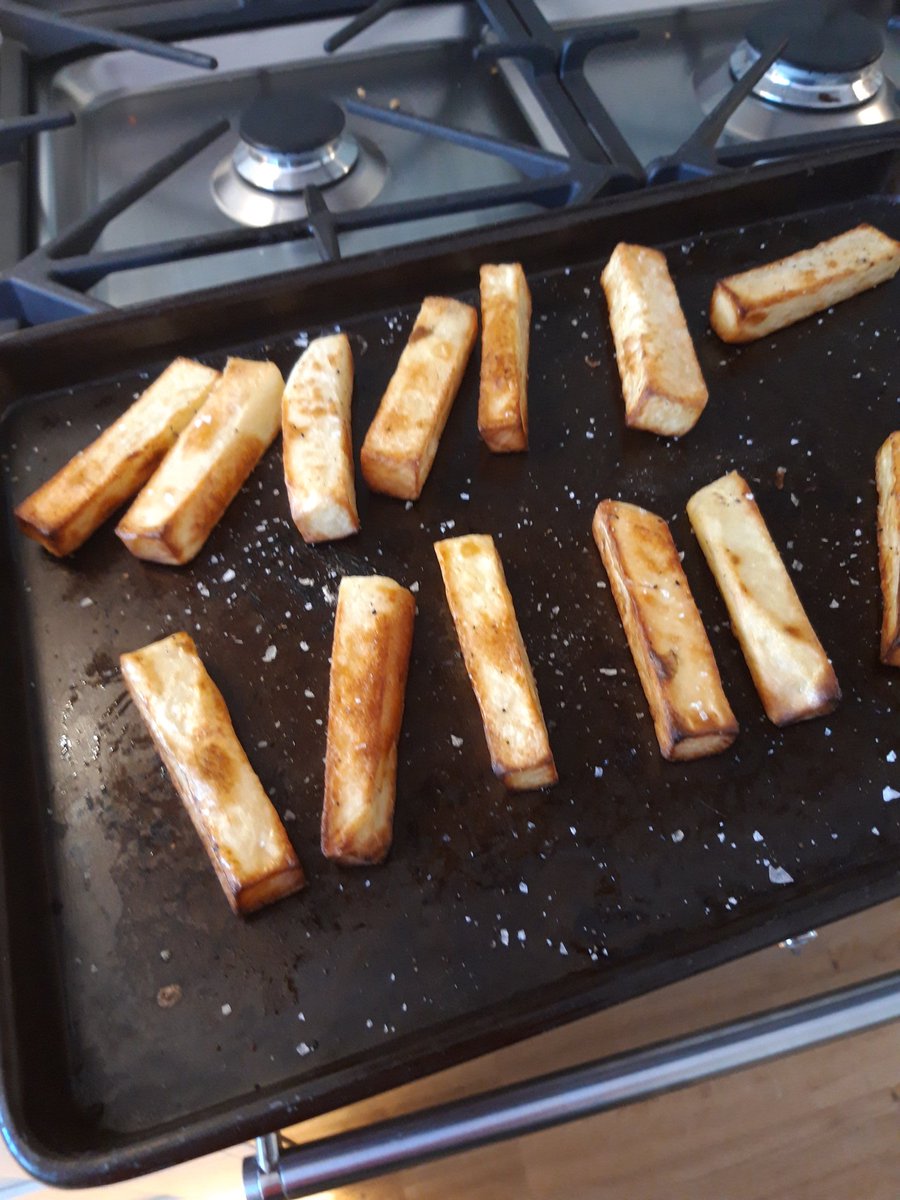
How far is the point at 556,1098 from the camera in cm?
111

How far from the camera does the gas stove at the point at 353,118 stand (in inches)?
66.9

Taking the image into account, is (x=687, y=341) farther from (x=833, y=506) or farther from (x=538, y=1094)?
(x=538, y=1094)

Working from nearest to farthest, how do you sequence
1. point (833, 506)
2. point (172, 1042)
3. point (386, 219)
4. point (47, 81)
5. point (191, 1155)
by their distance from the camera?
point (191, 1155), point (172, 1042), point (833, 506), point (386, 219), point (47, 81)

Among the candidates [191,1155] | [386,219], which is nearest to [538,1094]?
[191,1155]

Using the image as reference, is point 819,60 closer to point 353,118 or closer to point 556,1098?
point 353,118

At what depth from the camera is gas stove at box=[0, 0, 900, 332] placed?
170 cm

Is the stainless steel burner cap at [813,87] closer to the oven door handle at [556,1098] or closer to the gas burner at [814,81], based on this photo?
the gas burner at [814,81]

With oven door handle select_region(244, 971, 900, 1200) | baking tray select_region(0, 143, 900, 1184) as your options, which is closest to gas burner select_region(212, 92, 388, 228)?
baking tray select_region(0, 143, 900, 1184)

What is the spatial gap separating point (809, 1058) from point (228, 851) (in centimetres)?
112

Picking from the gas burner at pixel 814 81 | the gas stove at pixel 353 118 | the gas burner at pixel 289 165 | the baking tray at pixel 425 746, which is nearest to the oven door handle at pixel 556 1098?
the baking tray at pixel 425 746

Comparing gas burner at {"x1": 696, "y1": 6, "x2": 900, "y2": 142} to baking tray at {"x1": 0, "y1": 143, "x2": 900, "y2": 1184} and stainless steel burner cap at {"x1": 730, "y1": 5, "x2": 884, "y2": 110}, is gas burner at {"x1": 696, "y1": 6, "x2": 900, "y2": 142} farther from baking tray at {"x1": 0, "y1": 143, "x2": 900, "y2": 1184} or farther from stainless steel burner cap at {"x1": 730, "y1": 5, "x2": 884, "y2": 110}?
baking tray at {"x1": 0, "y1": 143, "x2": 900, "y2": 1184}

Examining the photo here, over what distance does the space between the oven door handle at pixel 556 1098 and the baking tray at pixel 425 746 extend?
4.1 inches

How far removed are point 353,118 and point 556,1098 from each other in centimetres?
190

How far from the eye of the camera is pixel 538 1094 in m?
1.11
